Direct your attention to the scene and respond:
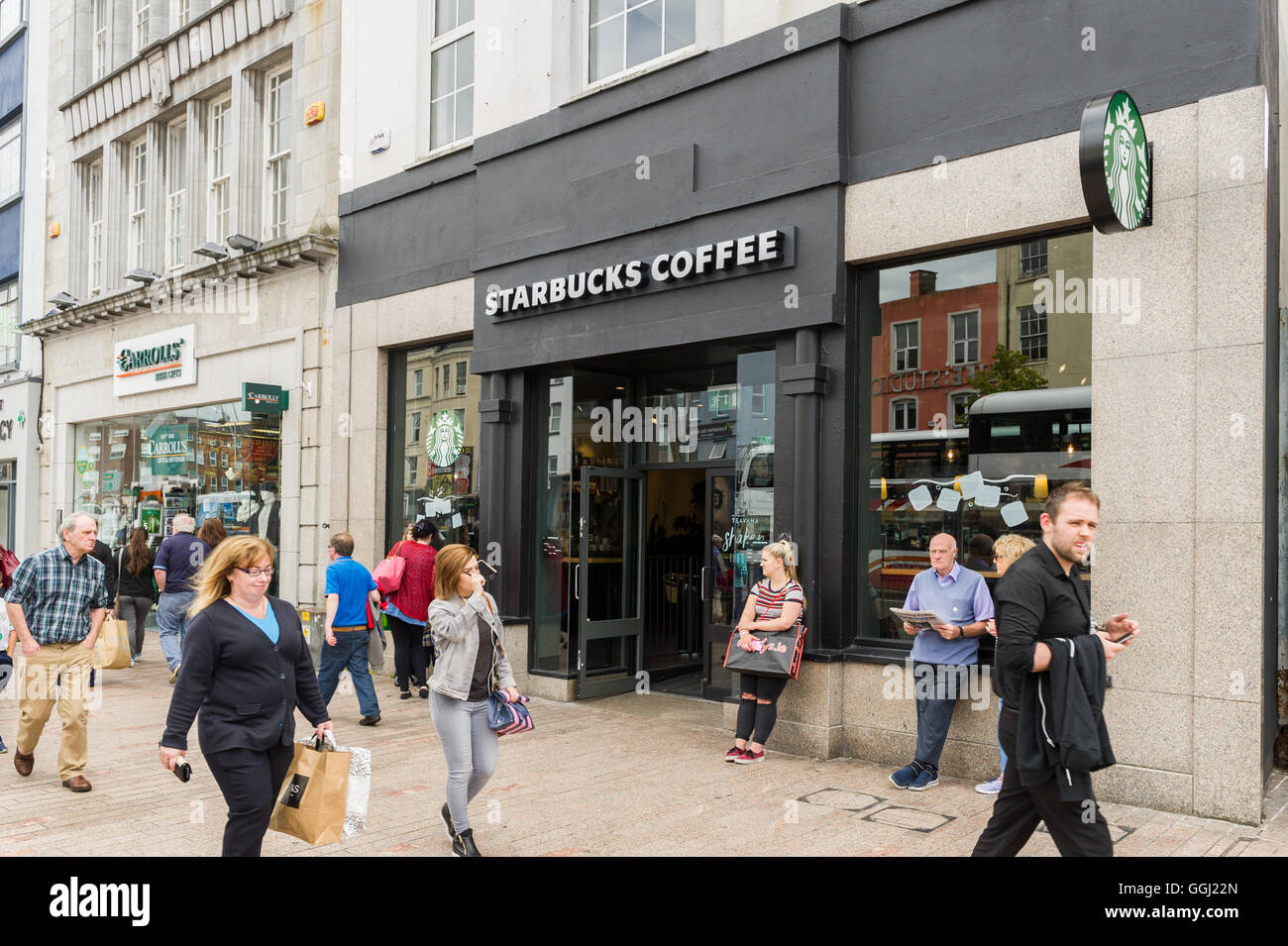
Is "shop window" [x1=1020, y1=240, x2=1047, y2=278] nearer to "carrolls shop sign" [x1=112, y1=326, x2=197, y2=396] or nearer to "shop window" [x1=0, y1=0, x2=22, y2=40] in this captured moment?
"carrolls shop sign" [x1=112, y1=326, x2=197, y2=396]

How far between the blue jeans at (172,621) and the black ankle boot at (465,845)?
22.7 ft

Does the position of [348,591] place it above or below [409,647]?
above

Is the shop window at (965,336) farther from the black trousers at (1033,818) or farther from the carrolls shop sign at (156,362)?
the carrolls shop sign at (156,362)

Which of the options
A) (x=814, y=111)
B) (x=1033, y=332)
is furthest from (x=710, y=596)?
(x=814, y=111)

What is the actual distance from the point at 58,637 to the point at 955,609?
6042mm

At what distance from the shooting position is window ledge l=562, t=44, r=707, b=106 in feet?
29.8

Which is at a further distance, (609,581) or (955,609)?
(609,581)

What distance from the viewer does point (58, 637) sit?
7.11 metres

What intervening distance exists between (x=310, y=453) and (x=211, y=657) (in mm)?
8896

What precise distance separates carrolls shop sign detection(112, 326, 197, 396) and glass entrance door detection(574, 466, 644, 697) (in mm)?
7562

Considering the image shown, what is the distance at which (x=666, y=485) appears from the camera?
38.1 ft

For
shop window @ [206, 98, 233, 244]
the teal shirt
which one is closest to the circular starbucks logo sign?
shop window @ [206, 98, 233, 244]
